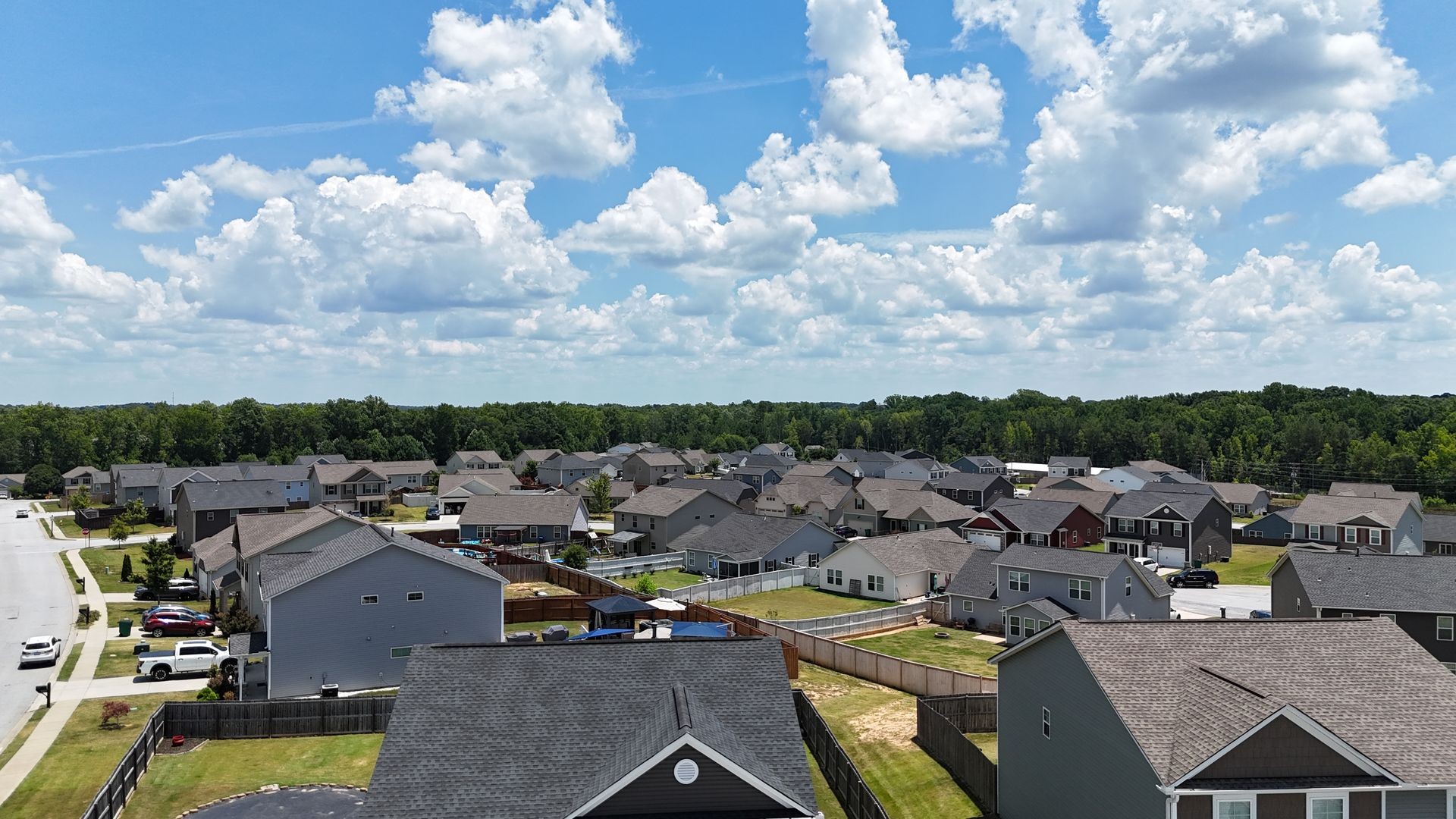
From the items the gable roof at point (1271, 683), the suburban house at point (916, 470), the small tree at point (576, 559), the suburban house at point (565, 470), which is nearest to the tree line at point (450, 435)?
the suburban house at point (565, 470)

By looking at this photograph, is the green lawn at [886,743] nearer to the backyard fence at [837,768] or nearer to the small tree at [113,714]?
the backyard fence at [837,768]

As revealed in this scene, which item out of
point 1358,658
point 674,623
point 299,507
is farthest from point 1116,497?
point 299,507

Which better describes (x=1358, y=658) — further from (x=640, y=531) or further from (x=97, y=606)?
(x=640, y=531)

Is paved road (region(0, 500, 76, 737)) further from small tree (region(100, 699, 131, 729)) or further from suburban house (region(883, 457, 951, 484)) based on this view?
suburban house (region(883, 457, 951, 484))

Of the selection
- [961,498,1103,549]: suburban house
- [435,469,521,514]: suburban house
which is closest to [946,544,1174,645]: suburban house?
[961,498,1103,549]: suburban house

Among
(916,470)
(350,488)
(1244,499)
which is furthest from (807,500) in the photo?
(350,488)

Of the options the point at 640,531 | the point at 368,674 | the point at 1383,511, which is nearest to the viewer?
the point at 368,674

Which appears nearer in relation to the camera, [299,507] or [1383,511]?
[1383,511]
